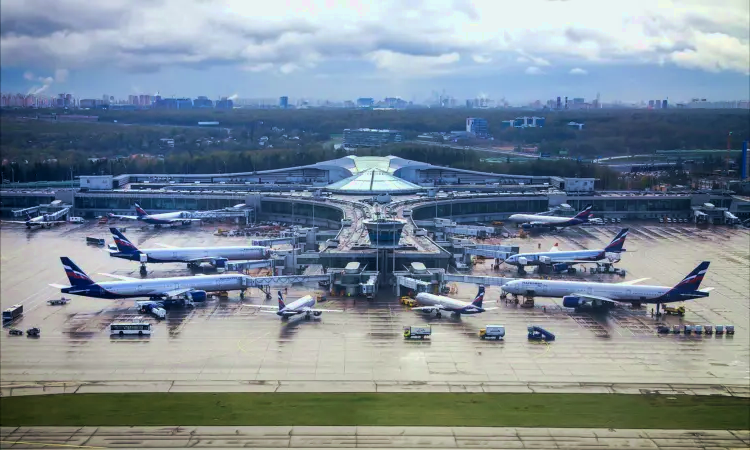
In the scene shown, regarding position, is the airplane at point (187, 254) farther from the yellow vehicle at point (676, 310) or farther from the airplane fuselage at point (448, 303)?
the yellow vehicle at point (676, 310)

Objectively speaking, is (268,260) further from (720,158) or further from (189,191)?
(720,158)

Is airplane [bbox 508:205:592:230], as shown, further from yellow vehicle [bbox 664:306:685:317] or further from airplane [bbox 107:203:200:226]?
airplane [bbox 107:203:200:226]

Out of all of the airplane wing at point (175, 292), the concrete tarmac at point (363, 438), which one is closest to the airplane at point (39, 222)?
the airplane wing at point (175, 292)

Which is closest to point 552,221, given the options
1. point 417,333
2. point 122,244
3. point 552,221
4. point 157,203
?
point 552,221

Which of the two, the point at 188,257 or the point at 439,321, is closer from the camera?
the point at 439,321

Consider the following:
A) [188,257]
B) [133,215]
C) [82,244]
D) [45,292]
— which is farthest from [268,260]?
[133,215]

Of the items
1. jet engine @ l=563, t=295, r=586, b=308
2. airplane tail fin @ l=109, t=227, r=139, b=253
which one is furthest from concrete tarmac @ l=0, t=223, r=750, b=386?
airplane tail fin @ l=109, t=227, r=139, b=253
